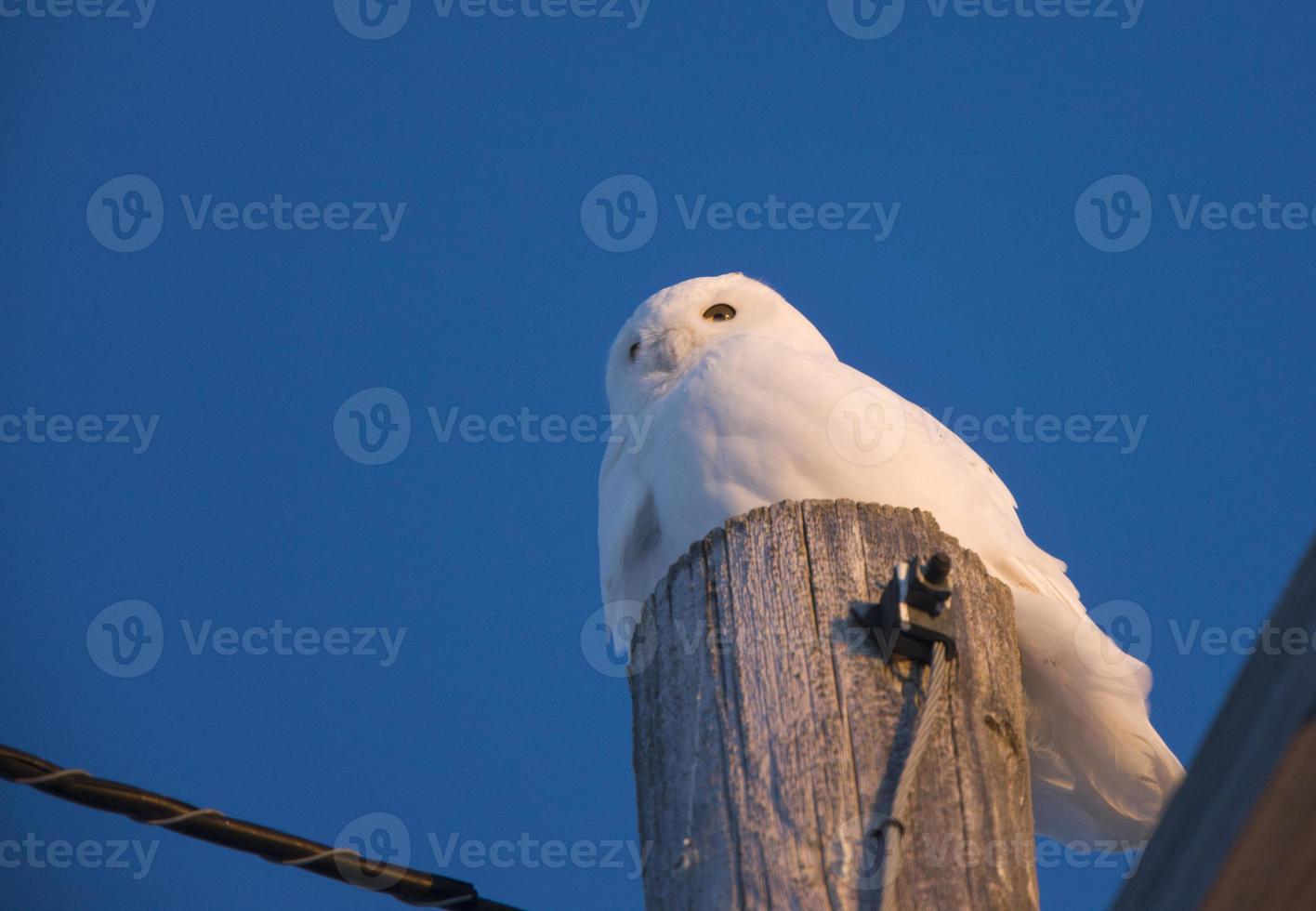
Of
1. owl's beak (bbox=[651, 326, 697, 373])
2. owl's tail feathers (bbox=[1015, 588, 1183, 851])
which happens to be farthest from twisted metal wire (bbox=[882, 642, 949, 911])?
owl's beak (bbox=[651, 326, 697, 373])

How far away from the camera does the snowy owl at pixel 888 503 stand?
314 centimetres

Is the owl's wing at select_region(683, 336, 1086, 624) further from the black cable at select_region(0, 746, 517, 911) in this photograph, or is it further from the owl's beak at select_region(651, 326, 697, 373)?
the black cable at select_region(0, 746, 517, 911)

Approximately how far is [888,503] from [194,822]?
1942 millimetres

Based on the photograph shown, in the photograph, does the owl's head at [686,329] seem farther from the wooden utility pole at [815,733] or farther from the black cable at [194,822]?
the black cable at [194,822]

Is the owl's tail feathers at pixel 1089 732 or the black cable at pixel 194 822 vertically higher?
the owl's tail feathers at pixel 1089 732

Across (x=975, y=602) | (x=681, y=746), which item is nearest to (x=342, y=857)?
(x=681, y=746)

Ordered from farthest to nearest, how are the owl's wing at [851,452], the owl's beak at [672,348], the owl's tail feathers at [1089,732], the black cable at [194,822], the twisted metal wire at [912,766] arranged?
the owl's beak at [672,348], the owl's wing at [851,452], the owl's tail feathers at [1089,732], the black cable at [194,822], the twisted metal wire at [912,766]

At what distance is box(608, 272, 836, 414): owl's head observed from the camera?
16.7 feet

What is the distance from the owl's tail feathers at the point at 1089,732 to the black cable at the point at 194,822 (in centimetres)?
153

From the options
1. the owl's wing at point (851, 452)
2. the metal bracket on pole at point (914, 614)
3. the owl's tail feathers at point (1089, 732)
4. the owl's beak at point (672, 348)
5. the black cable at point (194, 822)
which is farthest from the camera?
the owl's beak at point (672, 348)

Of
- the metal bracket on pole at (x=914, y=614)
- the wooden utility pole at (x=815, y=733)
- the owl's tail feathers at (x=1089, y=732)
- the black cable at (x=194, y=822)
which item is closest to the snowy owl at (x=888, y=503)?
the owl's tail feathers at (x=1089, y=732)

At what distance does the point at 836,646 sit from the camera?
2.21 meters

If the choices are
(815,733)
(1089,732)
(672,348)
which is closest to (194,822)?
(815,733)

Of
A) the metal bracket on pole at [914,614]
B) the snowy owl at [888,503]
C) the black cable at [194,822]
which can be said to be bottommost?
the black cable at [194,822]
